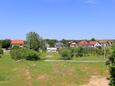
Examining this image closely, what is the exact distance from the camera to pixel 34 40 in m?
93.8

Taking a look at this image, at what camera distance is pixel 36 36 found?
309ft

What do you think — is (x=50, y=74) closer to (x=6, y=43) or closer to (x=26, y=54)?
(x=26, y=54)

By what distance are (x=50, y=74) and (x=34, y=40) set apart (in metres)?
45.2

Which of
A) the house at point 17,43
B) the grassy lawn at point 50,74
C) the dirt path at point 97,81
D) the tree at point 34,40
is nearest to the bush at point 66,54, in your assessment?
the grassy lawn at point 50,74

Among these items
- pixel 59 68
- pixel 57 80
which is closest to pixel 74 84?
pixel 57 80

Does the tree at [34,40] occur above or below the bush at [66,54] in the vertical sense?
above

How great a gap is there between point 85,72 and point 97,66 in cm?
490

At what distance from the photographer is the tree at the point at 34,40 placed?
9356cm

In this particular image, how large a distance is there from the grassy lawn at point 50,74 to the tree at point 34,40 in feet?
115

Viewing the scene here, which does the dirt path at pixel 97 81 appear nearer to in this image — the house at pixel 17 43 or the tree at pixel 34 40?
the tree at pixel 34 40

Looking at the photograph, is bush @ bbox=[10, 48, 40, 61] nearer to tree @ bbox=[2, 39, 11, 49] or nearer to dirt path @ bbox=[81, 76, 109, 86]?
dirt path @ bbox=[81, 76, 109, 86]

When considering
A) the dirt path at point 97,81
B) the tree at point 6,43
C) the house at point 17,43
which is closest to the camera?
the dirt path at point 97,81

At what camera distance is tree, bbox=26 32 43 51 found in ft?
Answer: 307

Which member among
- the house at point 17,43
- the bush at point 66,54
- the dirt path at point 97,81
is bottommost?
the dirt path at point 97,81
